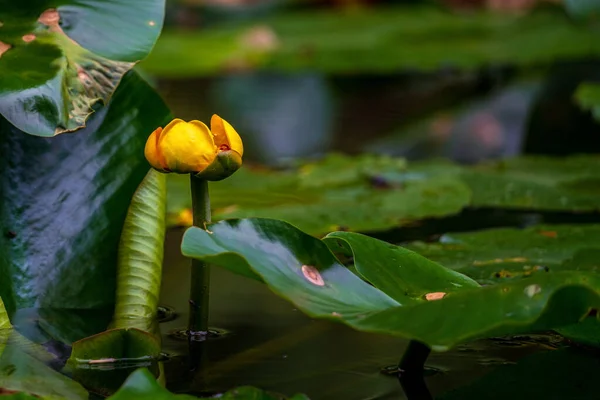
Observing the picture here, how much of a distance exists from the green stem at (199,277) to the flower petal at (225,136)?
0.15 feet

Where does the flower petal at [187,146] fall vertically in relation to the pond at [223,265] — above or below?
above

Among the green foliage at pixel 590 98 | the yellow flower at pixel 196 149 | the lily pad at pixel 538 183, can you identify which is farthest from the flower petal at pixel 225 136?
the green foliage at pixel 590 98

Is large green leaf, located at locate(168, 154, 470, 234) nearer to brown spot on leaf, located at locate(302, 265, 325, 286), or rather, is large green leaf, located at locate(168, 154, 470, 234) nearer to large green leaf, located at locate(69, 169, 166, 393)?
large green leaf, located at locate(69, 169, 166, 393)

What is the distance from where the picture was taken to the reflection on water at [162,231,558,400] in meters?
0.89

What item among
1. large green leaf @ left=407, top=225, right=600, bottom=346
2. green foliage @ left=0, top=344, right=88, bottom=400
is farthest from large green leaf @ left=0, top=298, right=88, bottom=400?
large green leaf @ left=407, top=225, right=600, bottom=346

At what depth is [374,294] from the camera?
0.82 meters

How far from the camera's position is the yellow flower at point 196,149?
0.83 metres

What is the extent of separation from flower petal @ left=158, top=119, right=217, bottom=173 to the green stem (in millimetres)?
43

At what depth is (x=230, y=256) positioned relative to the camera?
74 cm

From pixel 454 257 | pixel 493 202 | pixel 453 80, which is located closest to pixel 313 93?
pixel 453 80

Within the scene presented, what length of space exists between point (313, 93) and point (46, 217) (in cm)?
330

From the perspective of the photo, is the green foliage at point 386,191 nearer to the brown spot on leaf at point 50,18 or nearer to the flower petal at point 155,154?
the brown spot on leaf at point 50,18

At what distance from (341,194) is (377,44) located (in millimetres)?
3919

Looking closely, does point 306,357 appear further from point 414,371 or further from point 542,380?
point 542,380
